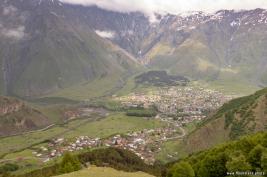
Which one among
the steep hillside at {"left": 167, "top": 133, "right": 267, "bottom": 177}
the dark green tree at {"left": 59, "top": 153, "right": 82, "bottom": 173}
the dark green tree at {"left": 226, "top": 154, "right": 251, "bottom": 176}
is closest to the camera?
the dark green tree at {"left": 226, "top": 154, "right": 251, "bottom": 176}

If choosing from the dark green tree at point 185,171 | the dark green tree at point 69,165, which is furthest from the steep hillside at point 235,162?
the dark green tree at point 69,165

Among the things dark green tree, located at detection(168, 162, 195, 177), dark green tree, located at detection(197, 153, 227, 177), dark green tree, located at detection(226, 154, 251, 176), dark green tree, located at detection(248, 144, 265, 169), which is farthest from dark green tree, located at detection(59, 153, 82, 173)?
dark green tree, located at detection(248, 144, 265, 169)

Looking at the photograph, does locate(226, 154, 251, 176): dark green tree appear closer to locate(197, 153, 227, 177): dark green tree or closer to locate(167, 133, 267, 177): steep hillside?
locate(167, 133, 267, 177): steep hillside

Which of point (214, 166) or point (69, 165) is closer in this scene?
point (214, 166)

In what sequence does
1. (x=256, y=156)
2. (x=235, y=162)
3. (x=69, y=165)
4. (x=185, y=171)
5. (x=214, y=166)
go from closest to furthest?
(x=235, y=162) < (x=256, y=156) < (x=214, y=166) < (x=185, y=171) < (x=69, y=165)

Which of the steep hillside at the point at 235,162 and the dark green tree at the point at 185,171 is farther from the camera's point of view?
the dark green tree at the point at 185,171

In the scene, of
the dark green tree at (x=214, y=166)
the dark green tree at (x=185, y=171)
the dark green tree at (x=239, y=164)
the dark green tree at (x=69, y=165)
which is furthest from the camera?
the dark green tree at (x=69, y=165)

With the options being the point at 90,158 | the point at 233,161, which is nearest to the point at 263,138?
the point at 233,161

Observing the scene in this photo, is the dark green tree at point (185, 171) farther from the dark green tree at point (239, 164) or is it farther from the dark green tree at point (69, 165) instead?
the dark green tree at point (69, 165)

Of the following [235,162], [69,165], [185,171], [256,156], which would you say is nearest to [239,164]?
[235,162]

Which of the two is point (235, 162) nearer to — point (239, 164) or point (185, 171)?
point (239, 164)

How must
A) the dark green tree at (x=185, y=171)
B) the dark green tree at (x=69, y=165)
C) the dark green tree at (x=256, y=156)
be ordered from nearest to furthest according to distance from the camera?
1. the dark green tree at (x=256, y=156)
2. the dark green tree at (x=185, y=171)
3. the dark green tree at (x=69, y=165)
